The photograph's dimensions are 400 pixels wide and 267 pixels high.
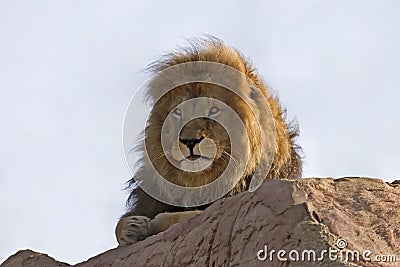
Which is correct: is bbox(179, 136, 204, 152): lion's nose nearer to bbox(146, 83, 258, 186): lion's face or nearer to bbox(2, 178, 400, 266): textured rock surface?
bbox(146, 83, 258, 186): lion's face

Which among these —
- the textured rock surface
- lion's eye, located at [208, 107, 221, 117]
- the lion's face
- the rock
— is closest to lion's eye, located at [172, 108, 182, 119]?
the lion's face

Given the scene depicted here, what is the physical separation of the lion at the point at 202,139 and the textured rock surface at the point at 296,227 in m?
Answer: 0.95

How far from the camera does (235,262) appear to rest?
331 centimetres

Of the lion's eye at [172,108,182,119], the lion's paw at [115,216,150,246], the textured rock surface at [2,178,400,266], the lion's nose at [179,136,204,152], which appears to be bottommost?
the textured rock surface at [2,178,400,266]

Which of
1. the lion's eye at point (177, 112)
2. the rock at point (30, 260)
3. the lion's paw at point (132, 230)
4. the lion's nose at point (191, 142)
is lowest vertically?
the rock at point (30, 260)

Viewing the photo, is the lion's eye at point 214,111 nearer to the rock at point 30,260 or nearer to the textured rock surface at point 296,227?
the rock at point 30,260

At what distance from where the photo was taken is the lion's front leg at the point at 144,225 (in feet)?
15.0

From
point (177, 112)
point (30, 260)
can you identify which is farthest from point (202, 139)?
point (30, 260)

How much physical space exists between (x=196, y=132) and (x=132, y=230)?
586mm

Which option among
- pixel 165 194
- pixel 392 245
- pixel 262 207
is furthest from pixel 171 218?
pixel 392 245

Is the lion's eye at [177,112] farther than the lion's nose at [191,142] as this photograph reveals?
Yes

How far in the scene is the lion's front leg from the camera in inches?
180

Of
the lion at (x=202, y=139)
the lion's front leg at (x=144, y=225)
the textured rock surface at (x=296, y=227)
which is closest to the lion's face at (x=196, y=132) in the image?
the lion at (x=202, y=139)

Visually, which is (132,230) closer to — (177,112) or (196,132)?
(196,132)
